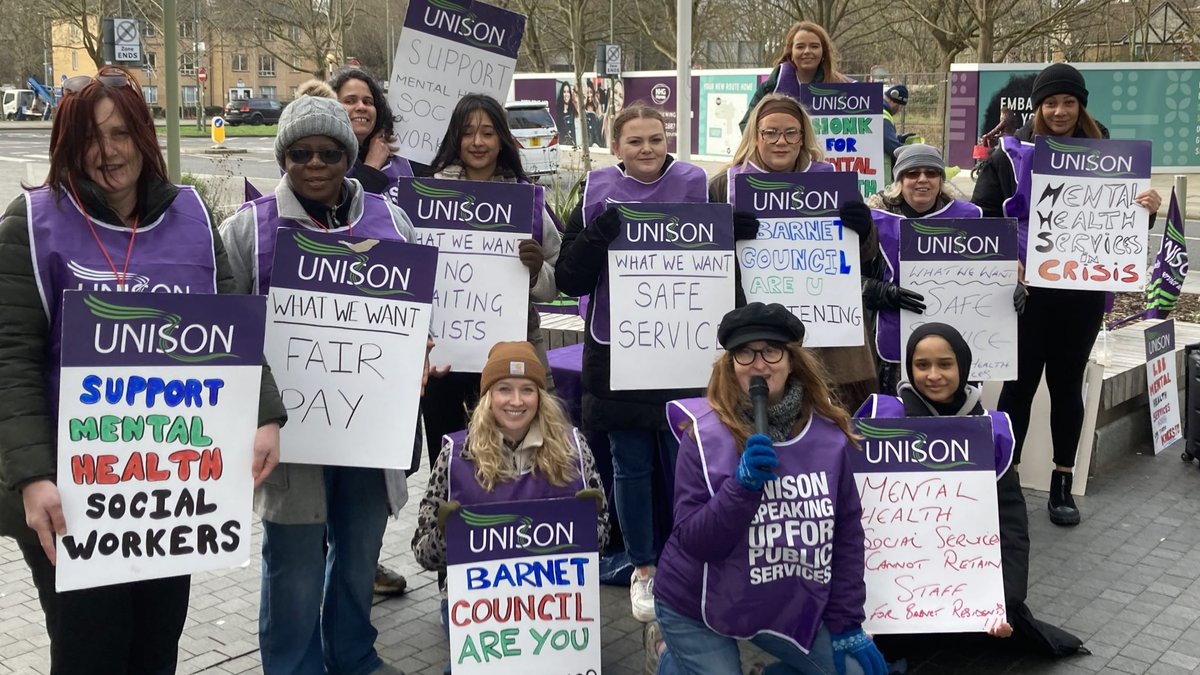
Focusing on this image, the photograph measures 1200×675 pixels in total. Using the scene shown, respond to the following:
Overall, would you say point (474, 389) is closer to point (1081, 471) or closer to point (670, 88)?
point (1081, 471)

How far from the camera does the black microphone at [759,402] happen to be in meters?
3.71

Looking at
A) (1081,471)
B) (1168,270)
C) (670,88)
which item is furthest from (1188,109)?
(1081,471)

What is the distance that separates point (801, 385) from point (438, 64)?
2983mm

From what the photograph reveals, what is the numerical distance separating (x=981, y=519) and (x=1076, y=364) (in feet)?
6.46

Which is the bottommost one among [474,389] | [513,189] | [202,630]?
[202,630]

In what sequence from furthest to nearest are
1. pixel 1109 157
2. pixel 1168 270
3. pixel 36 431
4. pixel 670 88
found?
pixel 670 88 → pixel 1168 270 → pixel 1109 157 → pixel 36 431

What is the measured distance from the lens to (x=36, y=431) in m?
3.14

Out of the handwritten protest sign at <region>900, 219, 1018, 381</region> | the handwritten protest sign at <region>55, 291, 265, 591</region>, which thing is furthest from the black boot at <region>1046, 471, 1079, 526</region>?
the handwritten protest sign at <region>55, 291, 265, 591</region>

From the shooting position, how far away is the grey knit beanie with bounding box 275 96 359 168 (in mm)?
3902

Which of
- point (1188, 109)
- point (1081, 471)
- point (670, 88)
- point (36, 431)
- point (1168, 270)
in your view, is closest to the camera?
point (36, 431)

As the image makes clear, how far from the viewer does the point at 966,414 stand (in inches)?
199

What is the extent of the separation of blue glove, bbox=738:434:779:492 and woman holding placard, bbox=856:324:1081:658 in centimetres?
115

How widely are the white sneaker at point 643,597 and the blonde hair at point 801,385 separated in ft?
3.80

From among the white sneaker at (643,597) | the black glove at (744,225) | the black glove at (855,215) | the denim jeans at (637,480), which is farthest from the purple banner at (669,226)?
the white sneaker at (643,597)
